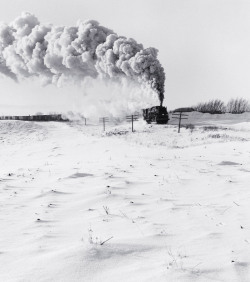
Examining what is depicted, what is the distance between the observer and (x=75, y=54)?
39375 mm

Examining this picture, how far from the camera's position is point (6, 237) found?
3.97 m

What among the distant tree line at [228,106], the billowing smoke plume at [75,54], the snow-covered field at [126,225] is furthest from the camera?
the distant tree line at [228,106]

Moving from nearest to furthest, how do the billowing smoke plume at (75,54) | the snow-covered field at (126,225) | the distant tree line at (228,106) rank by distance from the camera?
the snow-covered field at (126,225) → the billowing smoke plume at (75,54) → the distant tree line at (228,106)

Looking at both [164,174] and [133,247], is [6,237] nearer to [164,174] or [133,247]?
[133,247]

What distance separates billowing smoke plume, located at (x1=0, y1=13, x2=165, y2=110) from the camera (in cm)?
3284

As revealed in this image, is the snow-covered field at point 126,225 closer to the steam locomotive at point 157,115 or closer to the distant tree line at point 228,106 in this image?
the steam locomotive at point 157,115

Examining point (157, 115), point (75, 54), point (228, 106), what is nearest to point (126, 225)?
point (157, 115)

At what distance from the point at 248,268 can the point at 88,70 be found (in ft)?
133

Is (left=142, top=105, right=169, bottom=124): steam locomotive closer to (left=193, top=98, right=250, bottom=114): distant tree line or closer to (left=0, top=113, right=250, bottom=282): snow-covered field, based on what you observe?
(left=0, top=113, right=250, bottom=282): snow-covered field

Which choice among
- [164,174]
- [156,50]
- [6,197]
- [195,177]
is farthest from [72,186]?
[156,50]

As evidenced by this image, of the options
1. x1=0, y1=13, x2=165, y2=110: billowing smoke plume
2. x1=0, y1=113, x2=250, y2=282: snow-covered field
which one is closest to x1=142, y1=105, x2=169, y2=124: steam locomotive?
x1=0, y1=13, x2=165, y2=110: billowing smoke plume

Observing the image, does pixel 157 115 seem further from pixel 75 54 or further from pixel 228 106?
pixel 228 106

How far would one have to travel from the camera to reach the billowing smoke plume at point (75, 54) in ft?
108

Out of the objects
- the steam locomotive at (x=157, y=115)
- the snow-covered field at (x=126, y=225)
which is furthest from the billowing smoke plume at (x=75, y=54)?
the snow-covered field at (x=126, y=225)
